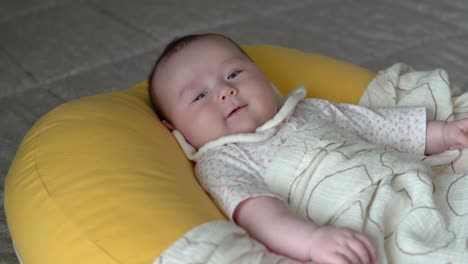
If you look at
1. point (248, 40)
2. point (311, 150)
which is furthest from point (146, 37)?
point (311, 150)

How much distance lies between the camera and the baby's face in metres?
1.31

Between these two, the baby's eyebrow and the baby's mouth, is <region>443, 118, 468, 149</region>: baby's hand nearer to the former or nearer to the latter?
the baby's mouth

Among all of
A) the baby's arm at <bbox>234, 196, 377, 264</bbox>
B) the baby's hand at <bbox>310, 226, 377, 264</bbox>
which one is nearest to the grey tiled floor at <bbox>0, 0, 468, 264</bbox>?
the baby's arm at <bbox>234, 196, 377, 264</bbox>

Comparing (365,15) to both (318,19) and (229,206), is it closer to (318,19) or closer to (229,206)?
(318,19)

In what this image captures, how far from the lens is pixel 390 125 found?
4.60 ft

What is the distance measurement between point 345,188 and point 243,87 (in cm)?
32

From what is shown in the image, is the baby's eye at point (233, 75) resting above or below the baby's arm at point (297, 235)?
above

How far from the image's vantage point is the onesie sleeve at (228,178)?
1.15m

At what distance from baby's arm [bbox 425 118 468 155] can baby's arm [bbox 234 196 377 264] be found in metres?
0.43

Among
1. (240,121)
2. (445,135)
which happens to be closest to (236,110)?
(240,121)

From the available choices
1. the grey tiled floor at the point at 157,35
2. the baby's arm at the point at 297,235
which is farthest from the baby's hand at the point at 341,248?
the grey tiled floor at the point at 157,35

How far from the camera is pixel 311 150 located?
4.06 feet

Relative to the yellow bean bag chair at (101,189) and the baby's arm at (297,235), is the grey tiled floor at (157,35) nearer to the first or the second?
the yellow bean bag chair at (101,189)

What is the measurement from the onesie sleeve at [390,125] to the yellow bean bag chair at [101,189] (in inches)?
13.4
